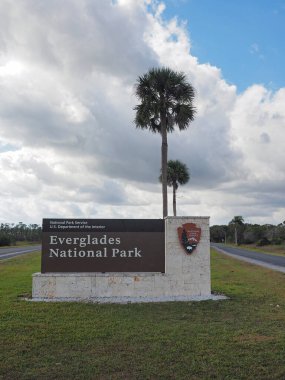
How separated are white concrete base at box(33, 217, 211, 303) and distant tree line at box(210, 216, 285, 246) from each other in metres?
60.8

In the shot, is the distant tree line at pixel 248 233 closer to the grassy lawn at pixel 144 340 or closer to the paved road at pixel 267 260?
the paved road at pixel 267 260

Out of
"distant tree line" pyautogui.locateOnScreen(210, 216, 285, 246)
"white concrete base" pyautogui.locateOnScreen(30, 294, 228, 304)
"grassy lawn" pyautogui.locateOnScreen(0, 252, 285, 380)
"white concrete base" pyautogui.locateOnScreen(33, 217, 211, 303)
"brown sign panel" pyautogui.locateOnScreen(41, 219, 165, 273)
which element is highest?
"distant tree line" pyautogui.locateOnScreen(210, 216, 285, 246)

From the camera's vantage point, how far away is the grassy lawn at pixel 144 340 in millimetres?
5824

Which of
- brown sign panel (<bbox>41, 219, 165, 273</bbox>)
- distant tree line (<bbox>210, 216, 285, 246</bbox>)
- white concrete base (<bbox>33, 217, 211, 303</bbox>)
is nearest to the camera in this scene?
white concrete base (<bbox>33, 217, 211, 303</bbox>)

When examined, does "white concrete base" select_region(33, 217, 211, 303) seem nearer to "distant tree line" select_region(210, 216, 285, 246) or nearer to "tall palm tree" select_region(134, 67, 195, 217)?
"tall palm tree" select_region(134, 67, 195, 217)

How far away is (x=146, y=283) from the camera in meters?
12.5

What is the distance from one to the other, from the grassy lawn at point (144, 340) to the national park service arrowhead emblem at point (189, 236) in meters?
1.77

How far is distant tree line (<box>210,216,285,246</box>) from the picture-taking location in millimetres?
79113

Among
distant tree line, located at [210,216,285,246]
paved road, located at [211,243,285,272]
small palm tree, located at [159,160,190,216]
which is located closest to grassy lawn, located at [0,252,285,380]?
paved road, located at [211,243,285,272]

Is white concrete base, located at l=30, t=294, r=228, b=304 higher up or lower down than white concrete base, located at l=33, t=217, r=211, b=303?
lower down

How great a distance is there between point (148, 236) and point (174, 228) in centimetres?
77

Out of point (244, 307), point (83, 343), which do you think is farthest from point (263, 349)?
point (244, 307)

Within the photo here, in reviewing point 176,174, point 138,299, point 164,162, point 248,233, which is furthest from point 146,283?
point 248,233

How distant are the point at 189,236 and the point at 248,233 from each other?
9078cm
